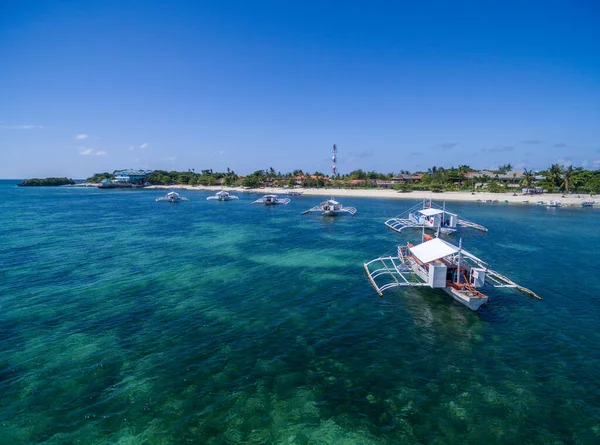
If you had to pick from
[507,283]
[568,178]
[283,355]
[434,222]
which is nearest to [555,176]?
[568,178]

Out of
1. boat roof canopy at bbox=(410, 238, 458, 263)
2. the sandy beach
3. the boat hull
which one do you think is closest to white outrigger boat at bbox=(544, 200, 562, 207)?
the sandy beach

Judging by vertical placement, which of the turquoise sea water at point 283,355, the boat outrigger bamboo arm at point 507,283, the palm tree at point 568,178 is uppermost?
the palm tree at point 568,178

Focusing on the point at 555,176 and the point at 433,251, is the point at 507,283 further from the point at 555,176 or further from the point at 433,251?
the point at 555,176

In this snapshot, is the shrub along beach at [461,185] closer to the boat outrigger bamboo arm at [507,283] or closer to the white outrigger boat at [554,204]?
the white outrigger boat at [554,204]

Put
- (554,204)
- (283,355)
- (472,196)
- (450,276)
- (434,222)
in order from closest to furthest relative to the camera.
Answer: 1. (283,355)
2. (450,276)
3. (434,222)
4. (554,204)
5. (472,196)

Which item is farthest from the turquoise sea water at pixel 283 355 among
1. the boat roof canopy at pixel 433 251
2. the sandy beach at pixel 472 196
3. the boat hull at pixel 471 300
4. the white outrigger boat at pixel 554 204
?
the sandy beach at pixel 472 196

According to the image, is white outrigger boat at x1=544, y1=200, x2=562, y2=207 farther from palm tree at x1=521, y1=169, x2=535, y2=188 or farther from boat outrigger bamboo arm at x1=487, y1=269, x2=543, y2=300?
boat outrigger bamboo arm at x1=487, y1=269, x2=543, y2=300
